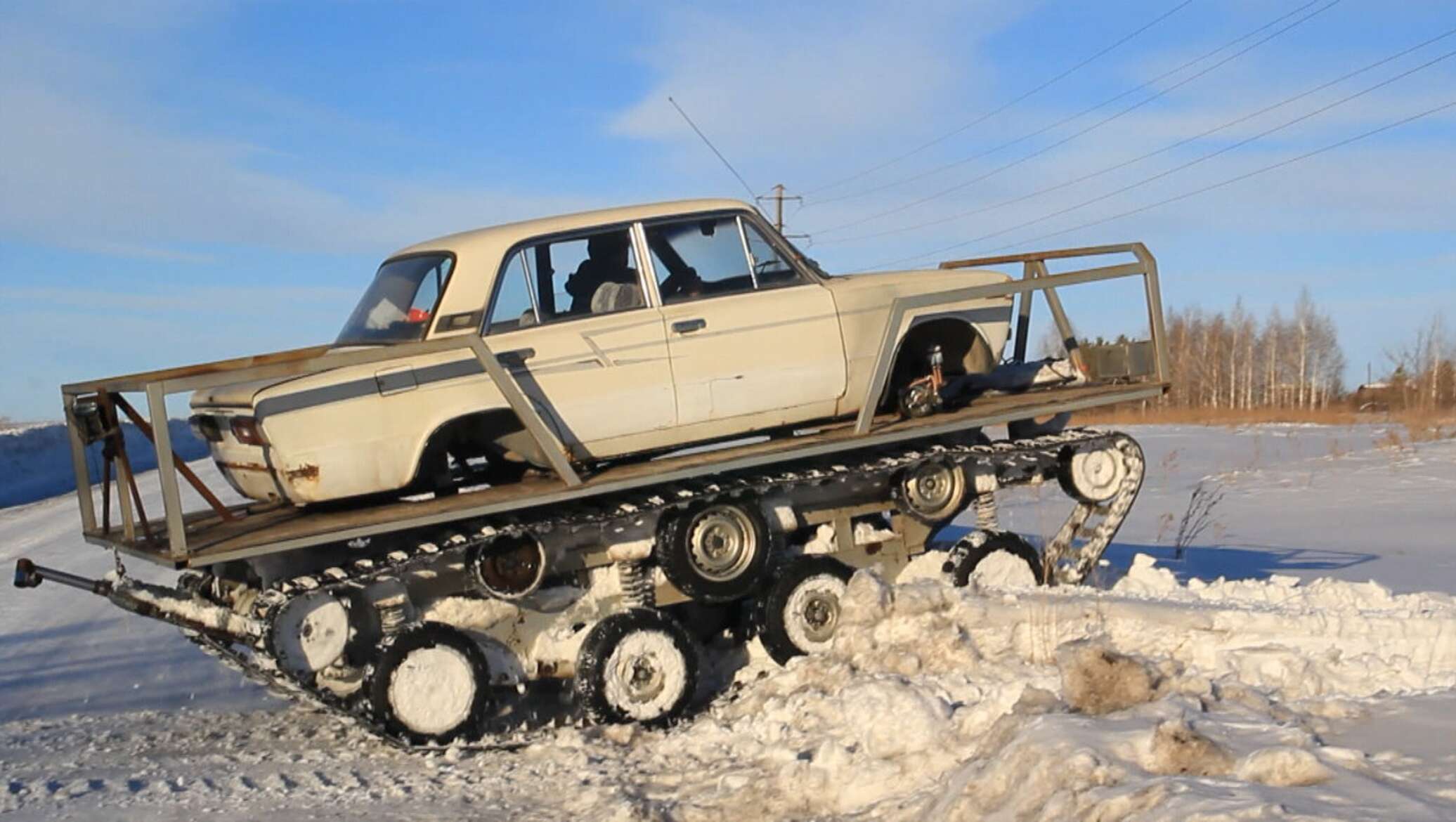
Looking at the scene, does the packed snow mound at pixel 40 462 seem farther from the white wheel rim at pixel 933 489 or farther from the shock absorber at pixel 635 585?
the white wheel rim at pixel 933 489

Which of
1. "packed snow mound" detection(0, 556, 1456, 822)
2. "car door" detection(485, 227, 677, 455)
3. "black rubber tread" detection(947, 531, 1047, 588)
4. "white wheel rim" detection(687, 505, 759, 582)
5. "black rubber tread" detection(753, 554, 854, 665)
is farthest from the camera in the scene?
"black rubber tread" detection(947, 531, 1047, 588)

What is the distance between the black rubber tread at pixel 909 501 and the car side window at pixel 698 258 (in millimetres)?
1569

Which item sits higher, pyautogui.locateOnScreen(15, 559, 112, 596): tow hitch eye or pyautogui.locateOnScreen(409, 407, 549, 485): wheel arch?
pyautogui.locateOnScreen(409, 407, 549, 485): wheel arch

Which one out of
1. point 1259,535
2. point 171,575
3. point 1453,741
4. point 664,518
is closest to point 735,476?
point 664,518

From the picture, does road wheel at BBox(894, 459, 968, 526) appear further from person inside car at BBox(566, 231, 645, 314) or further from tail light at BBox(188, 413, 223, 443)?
tail light at BBox(188, 413, 223, 443)

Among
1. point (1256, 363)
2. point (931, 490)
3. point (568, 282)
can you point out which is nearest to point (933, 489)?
point (931, 490)

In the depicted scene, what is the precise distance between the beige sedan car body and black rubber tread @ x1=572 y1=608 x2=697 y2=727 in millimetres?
921

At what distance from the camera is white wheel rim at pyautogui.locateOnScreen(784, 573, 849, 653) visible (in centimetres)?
845

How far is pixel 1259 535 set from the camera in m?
15.2

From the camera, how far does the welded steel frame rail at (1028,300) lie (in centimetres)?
835

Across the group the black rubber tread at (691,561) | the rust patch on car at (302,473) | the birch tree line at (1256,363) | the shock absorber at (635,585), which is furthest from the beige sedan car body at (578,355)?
the birch tree line at (1256,363)

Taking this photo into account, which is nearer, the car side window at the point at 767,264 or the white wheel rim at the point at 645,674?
the white wheel rim at the point at 645,674

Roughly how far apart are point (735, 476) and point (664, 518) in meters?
0.49

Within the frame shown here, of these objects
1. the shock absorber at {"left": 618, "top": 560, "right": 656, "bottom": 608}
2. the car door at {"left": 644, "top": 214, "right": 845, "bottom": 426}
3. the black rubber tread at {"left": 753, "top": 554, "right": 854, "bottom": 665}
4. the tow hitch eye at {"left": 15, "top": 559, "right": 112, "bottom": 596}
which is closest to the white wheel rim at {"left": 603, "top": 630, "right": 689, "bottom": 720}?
the shock absorber at {"left": 618, "top": 560, "right": 656, "bottom": 608}
